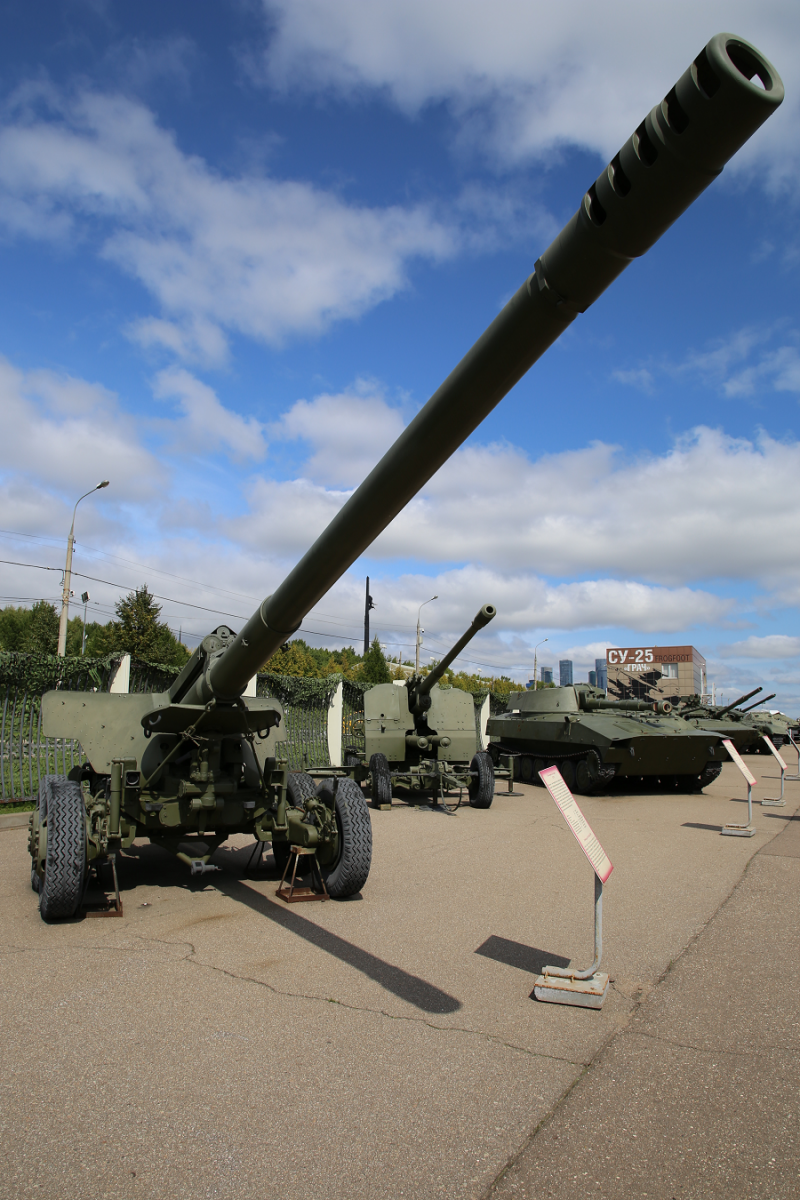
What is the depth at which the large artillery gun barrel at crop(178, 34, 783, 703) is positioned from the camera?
1.69 metres

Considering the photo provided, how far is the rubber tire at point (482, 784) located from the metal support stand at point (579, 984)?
24.7 ft

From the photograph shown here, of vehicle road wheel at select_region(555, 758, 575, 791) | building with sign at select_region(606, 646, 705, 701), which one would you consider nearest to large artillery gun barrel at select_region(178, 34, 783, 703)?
vehicle road wheel at select_region(555, 758, 575, 791)

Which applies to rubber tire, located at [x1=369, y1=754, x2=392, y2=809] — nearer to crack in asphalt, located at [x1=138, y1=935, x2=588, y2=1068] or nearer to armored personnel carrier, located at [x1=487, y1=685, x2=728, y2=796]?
armored personnel carrier, located at [x1=487, y1=685, x2=728, y2=796]

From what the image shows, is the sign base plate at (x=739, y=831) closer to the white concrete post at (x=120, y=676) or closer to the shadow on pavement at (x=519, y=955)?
the shadow on pavement at (x=519, y=955)

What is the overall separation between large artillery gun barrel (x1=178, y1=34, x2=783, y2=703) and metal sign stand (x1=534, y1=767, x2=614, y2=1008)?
5.42 feet

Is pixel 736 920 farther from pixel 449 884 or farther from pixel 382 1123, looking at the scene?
pixel 382 1123

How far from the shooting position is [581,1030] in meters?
3.39

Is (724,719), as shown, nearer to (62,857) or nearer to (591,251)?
(62,857)

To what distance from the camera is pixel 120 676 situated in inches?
419

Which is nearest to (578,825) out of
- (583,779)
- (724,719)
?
(583,779)

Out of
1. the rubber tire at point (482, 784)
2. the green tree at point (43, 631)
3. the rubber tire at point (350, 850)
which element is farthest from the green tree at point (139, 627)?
the rubber tire at point (350, 850)

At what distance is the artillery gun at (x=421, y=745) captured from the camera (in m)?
11.4

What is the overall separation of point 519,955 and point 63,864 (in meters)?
2.82

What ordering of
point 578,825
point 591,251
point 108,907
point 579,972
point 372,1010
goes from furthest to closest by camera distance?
point 108,907
point 578,825
point 579,972
point 372,1010
point 591,251
